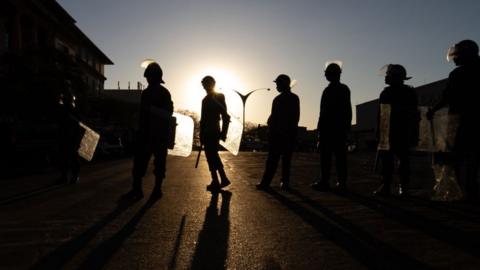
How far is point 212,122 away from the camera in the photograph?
779 cm

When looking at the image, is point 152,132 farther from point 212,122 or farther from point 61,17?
point 61,17

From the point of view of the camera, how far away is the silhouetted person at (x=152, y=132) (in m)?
6.76

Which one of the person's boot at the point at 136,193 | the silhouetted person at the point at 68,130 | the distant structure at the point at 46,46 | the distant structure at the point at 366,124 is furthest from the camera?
the distant structure at the point at 366,124

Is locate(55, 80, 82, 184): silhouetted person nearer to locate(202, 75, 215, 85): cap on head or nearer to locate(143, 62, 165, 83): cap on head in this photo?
locate(202, 75, 215, 85): cap on head

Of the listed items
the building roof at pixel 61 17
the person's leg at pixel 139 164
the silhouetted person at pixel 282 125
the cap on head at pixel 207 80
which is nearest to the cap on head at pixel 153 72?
the person's leg at pixel 139 164

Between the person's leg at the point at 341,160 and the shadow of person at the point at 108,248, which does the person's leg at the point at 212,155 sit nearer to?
the person's leg at the point at 341,160

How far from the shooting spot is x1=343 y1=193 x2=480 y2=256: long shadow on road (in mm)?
3850

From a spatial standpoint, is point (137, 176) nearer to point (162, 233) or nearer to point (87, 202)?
point (87, 202)

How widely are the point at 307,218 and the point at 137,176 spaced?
8.56 feet

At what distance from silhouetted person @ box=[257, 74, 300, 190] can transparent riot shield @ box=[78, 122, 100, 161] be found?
326 cm

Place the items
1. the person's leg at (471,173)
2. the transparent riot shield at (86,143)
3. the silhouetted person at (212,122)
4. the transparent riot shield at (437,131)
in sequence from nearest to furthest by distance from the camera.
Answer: the person's leg at (471,173), the transparent riot shield at (437,131), the silhouetted person at (212,122), the transparent riot shield at (86,143)

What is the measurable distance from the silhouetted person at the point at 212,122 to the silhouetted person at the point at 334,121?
1410 mm

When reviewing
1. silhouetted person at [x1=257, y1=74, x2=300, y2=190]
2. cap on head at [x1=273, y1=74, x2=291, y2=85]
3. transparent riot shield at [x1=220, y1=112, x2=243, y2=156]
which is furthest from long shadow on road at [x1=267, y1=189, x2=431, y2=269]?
transparent riot shield at [x1=220, y1=112, x2=243, y2=156]

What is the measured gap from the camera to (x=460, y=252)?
3576 mm
